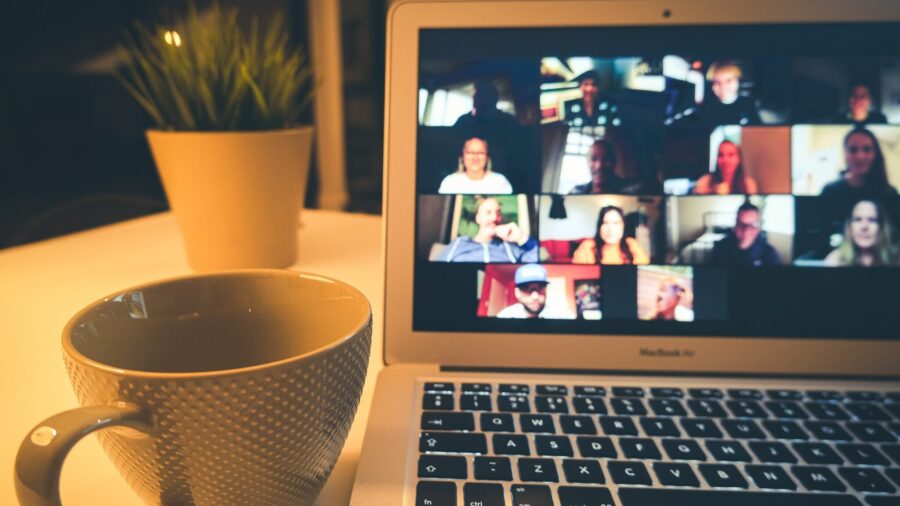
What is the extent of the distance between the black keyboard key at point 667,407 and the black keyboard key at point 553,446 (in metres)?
0.07

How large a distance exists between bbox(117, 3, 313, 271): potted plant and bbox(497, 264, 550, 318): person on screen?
0.28 meters

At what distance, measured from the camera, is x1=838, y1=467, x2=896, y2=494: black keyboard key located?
0.31m

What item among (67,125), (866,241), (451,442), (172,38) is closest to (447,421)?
(451,442)

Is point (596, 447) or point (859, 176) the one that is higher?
point (859, 176)

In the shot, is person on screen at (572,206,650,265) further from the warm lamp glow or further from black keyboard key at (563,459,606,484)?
the warm lamp glow

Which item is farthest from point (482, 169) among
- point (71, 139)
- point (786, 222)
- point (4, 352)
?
point (71, 139)

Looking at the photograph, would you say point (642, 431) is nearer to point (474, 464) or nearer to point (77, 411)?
point (474, 464)

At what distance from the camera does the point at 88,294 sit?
588mm

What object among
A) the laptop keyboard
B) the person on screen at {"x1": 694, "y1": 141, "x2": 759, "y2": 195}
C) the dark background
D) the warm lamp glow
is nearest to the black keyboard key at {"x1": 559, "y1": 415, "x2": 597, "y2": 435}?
the laptop keyboard

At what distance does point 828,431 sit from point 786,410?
3 centimetres

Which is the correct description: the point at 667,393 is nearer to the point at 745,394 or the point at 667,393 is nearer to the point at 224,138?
the point at 745,394

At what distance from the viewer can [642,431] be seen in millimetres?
349

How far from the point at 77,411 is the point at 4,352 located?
0.34m

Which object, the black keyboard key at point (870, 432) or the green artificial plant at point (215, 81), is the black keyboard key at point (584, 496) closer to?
the black keyboard key at point (870, 432)
